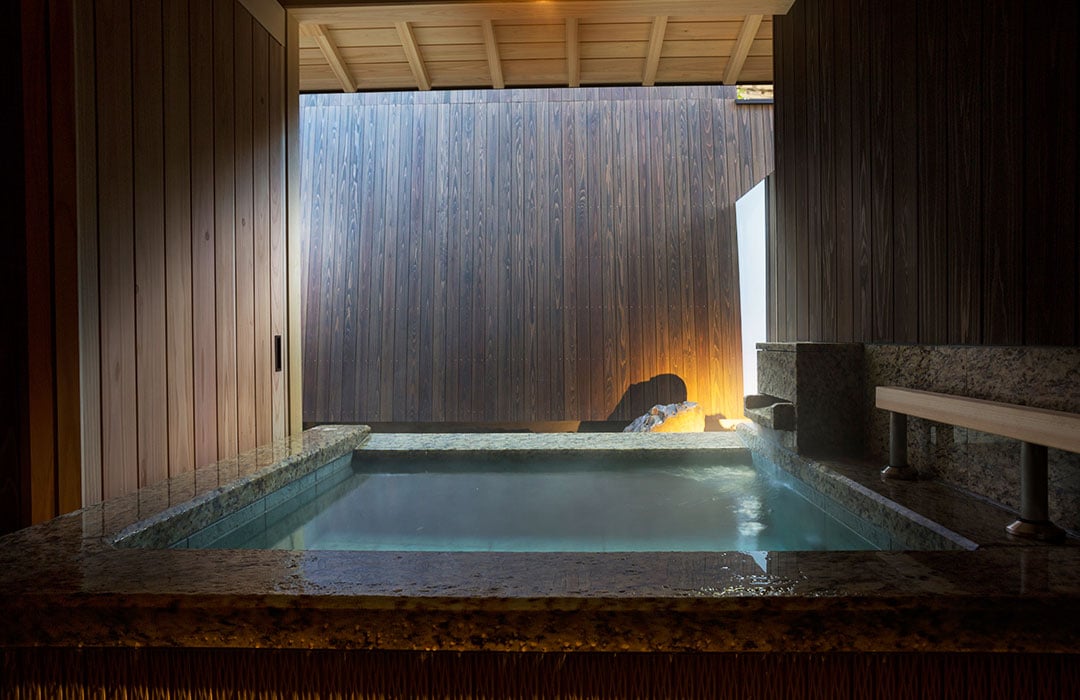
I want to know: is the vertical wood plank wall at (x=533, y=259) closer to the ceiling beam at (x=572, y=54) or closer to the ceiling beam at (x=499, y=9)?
the ceiling beam at (x=572, y=54)

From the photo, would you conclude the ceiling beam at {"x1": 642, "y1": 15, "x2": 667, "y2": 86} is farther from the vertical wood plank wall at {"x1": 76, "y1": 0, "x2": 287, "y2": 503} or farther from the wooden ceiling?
the vertical wood plank wall at {"x1": 76, "y1": 0, "x2": 287, "y2": 503}

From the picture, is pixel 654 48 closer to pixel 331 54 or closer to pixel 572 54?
pixel 572 54

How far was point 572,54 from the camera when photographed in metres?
3.71

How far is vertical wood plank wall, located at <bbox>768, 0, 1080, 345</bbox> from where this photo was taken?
1.49m

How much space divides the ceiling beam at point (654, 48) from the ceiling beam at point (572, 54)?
0.42 meters

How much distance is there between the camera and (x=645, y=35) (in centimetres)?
358

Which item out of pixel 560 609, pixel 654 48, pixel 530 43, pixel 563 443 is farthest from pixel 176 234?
pixel 654 48

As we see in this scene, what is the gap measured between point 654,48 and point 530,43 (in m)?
0.73

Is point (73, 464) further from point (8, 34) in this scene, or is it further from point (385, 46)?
point (385, 46)

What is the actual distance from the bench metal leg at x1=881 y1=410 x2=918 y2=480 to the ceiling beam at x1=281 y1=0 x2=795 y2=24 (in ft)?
7.25

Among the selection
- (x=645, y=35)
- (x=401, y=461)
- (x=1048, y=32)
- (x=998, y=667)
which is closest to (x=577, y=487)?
(x=401, y=461)

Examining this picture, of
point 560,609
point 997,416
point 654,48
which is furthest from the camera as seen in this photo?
point 654,48

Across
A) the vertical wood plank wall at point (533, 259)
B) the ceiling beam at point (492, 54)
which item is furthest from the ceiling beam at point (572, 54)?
the vertical wood plank wall at point (533, 259)

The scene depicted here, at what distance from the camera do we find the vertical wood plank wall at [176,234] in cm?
187
